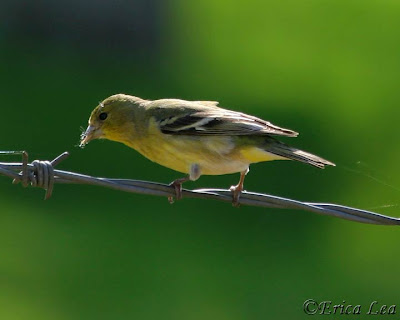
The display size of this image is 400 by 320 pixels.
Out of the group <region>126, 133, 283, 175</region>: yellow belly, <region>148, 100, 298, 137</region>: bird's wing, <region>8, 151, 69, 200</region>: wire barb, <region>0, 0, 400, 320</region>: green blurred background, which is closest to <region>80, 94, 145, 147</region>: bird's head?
<region>148, 100, 298, 137</region>: bird's wing

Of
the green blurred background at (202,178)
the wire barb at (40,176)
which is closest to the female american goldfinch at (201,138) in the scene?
the wire barb at (40,176)

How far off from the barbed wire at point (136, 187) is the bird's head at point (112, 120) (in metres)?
1.48

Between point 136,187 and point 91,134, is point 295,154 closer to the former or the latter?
point 136,187

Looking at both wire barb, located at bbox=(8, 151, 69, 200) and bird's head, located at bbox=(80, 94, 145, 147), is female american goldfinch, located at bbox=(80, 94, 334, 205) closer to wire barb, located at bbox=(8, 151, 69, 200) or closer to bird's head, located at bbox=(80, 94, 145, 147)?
bird's head, located at bbox=(80, 94, 145, 147)

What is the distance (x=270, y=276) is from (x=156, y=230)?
180 cm

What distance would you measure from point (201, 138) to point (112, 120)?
2.72 ft

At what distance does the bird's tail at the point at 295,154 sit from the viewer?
7.51 meters

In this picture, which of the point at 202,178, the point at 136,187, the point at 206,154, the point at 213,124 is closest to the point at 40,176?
the point at 136,187

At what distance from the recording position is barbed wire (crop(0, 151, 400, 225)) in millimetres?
6230

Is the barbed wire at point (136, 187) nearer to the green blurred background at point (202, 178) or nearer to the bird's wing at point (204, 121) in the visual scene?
the bird's wing at point (204, 121)

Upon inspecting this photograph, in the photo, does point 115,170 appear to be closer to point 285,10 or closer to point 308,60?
point 308,60

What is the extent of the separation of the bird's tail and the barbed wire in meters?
0.69

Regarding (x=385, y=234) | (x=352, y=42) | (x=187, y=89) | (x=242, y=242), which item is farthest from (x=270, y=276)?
(x=352, y=42)

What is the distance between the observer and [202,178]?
15062 mm
